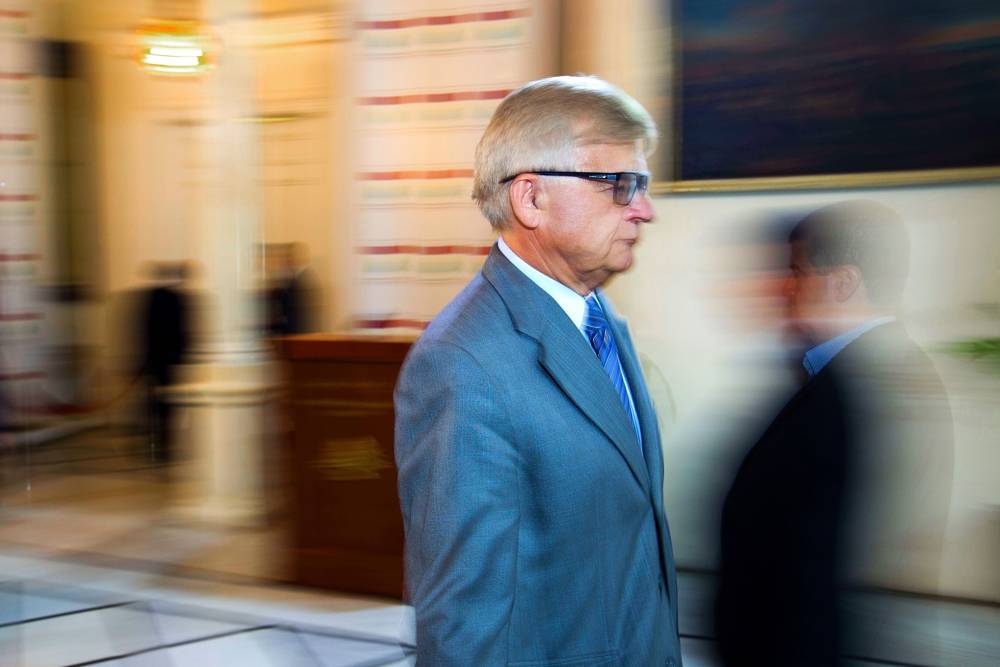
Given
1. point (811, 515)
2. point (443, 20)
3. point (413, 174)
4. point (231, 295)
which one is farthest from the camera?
point (231, 295)

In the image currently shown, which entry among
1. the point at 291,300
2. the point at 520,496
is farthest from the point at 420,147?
the point at 520,496

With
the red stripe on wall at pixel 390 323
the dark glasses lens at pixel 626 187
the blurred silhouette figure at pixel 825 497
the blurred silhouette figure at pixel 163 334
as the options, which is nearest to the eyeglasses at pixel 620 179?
the dark glasses lens at pixel 626 187

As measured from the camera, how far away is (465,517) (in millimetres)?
1481

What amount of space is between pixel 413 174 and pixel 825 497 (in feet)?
13.2

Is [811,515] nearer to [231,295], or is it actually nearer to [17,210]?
[231,295]

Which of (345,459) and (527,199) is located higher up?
(527,199)

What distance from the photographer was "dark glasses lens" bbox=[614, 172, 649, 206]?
5.43ft

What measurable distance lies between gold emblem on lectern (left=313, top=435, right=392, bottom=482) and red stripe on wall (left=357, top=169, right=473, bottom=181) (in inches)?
61.1

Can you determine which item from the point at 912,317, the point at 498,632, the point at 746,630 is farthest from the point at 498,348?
the point at 912,317

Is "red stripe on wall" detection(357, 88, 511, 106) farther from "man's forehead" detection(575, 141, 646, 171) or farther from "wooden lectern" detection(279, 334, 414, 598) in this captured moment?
"man's forehead" detection(575, 141, 646, 171)

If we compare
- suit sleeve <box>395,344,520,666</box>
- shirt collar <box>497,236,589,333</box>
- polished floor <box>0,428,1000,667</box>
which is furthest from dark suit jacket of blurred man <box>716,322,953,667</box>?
polished floor <box>0,428,1000,667</box>

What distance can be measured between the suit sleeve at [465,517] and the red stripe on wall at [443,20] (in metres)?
4.19

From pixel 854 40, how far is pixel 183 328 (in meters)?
5.38

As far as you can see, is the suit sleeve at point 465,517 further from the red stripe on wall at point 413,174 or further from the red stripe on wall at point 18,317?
the red stripe on wall at point 18,317
